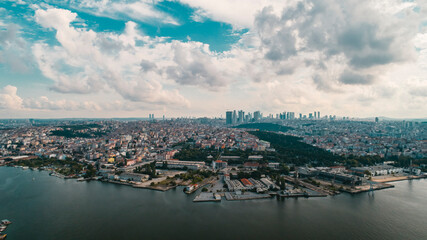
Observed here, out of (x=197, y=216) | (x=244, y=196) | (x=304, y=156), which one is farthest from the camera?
(x=304, y=156)

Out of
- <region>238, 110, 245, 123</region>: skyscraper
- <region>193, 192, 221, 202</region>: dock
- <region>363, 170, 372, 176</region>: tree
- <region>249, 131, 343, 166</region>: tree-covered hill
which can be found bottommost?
<region>193, 192, 221, 202</region>: dock

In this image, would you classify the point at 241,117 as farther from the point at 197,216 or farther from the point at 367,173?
the point at 197,216

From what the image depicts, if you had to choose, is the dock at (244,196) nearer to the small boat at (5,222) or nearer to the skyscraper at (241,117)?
the small boat at (5,222)

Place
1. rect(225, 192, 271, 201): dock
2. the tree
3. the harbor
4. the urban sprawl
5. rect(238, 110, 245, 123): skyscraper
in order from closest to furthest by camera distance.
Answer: the harbor → rect(225, 192, 271, 201): dock → the urban sprawl → the tree → rect(238, 110, 245, 123): skyscraper

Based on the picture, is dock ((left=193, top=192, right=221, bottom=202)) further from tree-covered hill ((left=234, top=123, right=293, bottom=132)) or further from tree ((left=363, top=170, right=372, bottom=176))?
tree-covered hill ((left=234, top=123, right=293, bottom=132))

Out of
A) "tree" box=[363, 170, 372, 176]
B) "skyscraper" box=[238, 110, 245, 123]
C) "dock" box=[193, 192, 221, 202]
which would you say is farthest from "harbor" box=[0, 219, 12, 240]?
"skyscraper" box=[238, 110, 245, 123]

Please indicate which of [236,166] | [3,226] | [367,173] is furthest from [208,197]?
[367,173]

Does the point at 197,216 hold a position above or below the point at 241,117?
below

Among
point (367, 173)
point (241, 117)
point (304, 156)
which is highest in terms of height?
point (241, 117)

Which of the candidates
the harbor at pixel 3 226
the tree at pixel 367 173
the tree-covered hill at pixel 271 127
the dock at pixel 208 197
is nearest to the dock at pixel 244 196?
the dock at pixel 208 197
